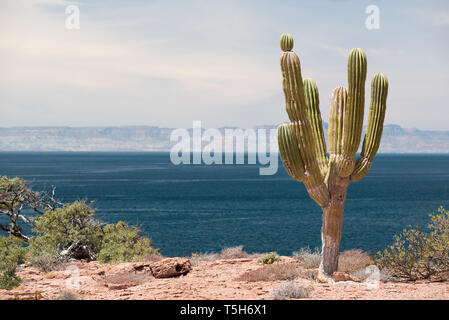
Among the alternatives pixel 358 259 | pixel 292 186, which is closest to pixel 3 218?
pixel 358 259

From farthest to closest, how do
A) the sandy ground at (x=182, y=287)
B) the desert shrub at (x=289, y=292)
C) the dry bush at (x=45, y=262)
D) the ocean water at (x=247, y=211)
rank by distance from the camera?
the ocean water at (x=247, y=211)
the dry bush at (x=45, y=262)
the sandy ground at (x=182, y=287)
the desert shrub at (x=289, y=292)

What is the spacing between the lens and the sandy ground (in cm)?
969

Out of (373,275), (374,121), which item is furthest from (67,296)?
(374,121)

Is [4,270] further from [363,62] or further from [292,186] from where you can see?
[292,186]

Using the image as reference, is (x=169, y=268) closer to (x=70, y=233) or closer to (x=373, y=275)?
(x=373, y=275)

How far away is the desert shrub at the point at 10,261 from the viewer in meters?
11.2

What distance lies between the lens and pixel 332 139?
1134 centimetres

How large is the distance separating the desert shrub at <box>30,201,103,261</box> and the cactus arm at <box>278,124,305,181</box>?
27.1 feet

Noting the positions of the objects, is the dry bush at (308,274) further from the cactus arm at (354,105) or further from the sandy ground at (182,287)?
the cactus arm at (354,105)

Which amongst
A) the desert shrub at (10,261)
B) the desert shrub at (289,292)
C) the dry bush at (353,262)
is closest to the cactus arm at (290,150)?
the desert shrub at (289,292)

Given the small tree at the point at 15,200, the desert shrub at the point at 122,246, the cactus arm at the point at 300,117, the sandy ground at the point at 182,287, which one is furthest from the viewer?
the small tree at the point at 15,200

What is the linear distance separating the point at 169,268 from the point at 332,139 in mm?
4829

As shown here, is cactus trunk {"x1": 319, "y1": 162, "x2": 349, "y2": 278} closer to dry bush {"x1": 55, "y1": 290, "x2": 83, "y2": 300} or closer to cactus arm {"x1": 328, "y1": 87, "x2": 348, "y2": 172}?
cactus arm {"x1": 328, "y1": 87, "x2": 348, "y2": 172}
